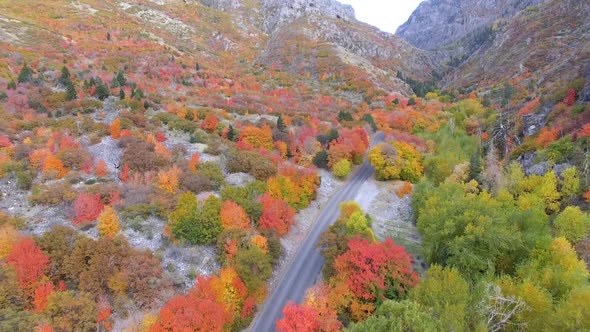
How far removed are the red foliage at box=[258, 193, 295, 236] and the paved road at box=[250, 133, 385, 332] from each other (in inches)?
137

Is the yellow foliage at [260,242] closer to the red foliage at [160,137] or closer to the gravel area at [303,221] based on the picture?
the gravel area at [303,221]

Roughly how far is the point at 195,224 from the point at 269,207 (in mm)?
8799

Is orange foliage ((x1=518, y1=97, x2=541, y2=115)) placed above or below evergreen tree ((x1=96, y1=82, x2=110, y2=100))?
above

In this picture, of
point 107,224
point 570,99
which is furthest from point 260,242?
point 570,99

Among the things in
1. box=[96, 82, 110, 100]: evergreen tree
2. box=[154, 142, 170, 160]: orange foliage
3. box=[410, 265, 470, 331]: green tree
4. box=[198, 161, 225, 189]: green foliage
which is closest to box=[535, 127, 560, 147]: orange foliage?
box=[410, 265, 470, 331]: green tree

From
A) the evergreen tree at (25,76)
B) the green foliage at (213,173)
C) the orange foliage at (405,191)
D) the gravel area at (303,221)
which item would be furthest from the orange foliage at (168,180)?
the evergreen tree at (25,76)

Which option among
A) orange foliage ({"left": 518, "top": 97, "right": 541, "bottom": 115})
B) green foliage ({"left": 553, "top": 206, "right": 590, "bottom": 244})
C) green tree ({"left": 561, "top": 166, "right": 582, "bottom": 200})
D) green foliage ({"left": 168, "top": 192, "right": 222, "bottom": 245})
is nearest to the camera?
green foliage ({"left": 553, "top": 206, "right": 590, "bottom": 244})

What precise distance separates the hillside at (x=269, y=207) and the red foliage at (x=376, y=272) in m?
0.18

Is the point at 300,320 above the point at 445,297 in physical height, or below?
below

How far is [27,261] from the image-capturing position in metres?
27.2

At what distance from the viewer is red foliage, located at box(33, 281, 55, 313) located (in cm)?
2550

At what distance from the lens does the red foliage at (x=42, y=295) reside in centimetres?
2550

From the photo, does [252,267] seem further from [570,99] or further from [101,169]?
[570,99]

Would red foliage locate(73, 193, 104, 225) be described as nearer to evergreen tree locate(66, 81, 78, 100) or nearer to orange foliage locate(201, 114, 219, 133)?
orange foliage locate(201, 114, 219, 133)
